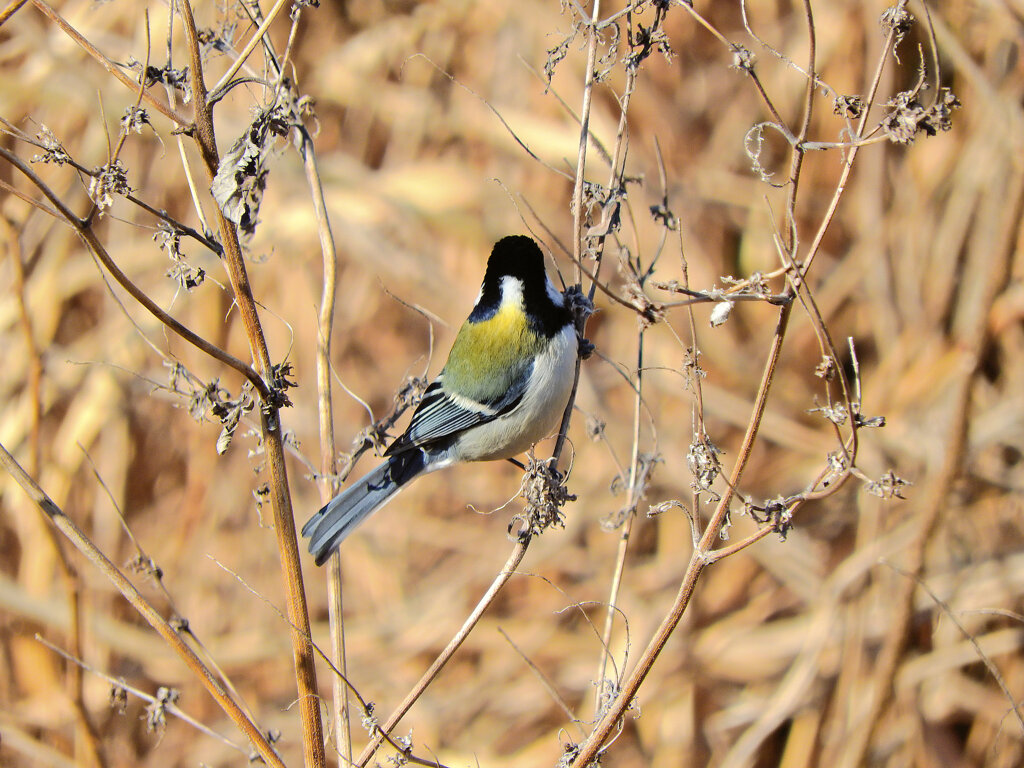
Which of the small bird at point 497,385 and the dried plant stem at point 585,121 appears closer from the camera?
the dried plant stem at point 585,121

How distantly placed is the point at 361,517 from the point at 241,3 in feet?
3.28

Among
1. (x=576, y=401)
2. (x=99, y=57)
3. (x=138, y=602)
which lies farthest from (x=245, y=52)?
(x=576, y=401)

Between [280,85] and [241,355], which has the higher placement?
[241,355]

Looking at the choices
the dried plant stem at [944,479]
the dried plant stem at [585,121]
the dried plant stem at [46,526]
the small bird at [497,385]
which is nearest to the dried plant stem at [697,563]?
the dried plant stem at [585,121]

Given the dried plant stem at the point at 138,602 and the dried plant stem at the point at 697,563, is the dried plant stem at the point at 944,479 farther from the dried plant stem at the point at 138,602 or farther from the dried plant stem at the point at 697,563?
the dried plant stem at the point at 138,602

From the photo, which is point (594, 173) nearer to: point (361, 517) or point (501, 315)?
point (501, 315)

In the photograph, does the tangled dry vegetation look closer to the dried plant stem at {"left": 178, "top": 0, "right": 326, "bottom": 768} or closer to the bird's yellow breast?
the bird's yellow breast

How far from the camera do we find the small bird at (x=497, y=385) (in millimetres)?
1822

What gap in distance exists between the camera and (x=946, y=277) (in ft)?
9.28

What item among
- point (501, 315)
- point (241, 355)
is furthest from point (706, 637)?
point (241, 355)

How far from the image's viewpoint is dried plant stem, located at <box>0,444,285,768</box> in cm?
94

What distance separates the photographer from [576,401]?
2930 millimetres

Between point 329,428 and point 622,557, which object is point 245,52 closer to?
point 329,428

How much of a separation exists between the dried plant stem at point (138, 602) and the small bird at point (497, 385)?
2.37 feet
